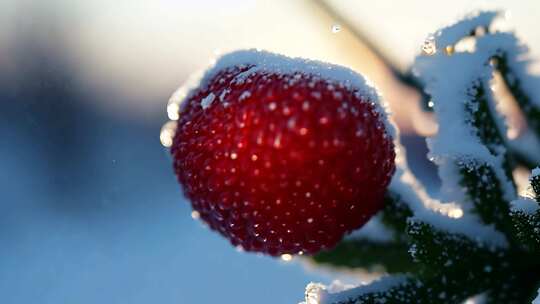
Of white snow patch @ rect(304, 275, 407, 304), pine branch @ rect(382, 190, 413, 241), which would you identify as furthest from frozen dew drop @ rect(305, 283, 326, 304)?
pine branch @ rect(382, 190, 413, 241)

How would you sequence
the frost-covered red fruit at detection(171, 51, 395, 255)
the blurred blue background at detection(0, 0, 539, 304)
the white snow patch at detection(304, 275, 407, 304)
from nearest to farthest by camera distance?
1. the frost-covered red fruit at detection(171, 51, 395, 255)
2. the white snow patch at detection(304, 275, 407, 304)
3. the blurred blue background at detection(0, 0, 539, 304)

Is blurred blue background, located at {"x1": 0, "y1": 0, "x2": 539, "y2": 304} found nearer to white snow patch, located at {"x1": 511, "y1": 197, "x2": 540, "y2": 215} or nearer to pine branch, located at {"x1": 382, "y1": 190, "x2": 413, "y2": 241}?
pine branch, located at {"x1": 382, "y1": 190, "x2": 413, "y2": 241}

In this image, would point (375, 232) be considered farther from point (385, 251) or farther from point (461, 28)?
point (461, 28)

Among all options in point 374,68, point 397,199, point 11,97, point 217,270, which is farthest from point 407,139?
point 11,97

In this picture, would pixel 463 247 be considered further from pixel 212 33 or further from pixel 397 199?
pixel 212 33

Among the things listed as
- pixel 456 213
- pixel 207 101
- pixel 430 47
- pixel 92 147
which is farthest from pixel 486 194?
pixel 92 147

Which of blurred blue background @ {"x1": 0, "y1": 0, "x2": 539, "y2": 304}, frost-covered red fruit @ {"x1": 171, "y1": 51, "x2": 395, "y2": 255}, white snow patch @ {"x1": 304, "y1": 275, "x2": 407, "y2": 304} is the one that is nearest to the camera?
frost-covered red fruit @ {"x1": 171, "y1": 51, "x2": 395, "y2": 255}
